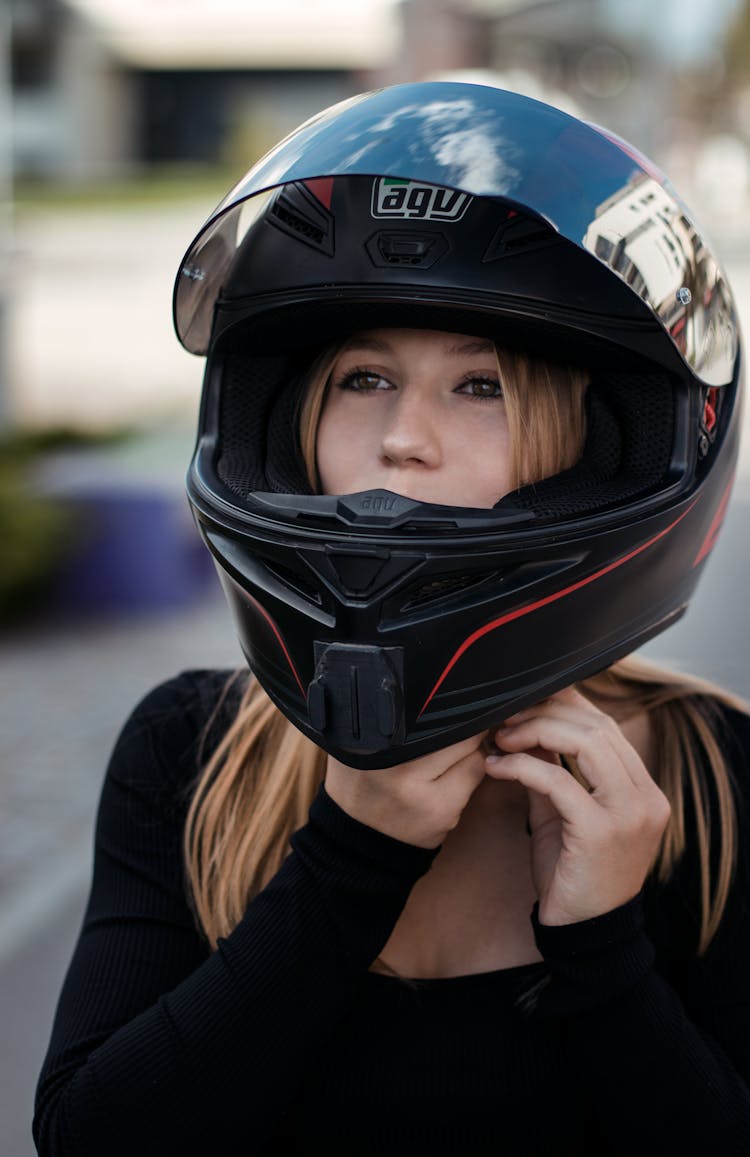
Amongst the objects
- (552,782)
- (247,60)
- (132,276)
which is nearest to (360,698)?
(552,782)

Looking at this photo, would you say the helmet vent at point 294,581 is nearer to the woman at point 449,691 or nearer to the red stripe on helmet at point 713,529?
the woman at point 449,691

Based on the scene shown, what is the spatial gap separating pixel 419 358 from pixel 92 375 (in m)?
11.9

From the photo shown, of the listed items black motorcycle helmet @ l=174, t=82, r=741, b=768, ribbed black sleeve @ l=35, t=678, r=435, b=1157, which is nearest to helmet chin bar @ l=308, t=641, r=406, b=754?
black motorcycle helmet @ l=174, t=82, r=741, b=768

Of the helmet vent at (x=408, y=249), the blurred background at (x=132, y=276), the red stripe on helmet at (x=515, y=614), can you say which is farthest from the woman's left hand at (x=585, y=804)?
the blurred background at (x=132, y=276)

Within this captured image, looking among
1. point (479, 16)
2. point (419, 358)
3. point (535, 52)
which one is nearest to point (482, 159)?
point (419, 358)

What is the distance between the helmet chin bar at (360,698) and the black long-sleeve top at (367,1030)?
0.13 metres

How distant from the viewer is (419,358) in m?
1.57

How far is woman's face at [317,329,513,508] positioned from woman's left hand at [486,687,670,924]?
25cm

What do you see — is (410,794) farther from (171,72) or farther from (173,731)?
(171,72)

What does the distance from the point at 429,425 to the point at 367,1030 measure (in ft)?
2.19

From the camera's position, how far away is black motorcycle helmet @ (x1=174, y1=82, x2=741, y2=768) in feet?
4.69

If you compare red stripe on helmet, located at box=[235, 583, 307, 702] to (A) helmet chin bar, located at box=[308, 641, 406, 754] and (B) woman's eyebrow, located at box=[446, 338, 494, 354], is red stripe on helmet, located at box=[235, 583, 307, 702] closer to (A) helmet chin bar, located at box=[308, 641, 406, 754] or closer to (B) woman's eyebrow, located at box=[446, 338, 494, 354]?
(A) helmet chin bar, located at box=[308, 641, 406, 754]

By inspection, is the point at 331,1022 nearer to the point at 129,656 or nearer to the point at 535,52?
the point at 129,656

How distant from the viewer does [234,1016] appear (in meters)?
1.48
